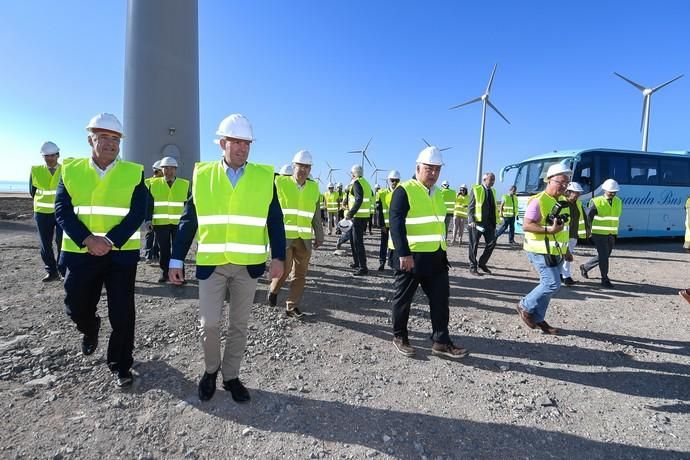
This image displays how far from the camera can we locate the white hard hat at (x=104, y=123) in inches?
113

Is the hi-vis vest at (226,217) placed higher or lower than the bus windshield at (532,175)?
lower

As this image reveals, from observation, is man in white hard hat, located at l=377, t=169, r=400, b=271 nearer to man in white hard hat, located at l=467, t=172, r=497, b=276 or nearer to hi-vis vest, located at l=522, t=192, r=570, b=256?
man in white hard hat, located at l=467, t=172, r=497, b=276

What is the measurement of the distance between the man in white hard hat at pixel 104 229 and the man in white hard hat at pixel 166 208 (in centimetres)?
328

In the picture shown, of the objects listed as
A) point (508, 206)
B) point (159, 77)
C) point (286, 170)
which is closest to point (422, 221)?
point (286, 170)

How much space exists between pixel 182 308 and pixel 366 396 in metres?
2.98

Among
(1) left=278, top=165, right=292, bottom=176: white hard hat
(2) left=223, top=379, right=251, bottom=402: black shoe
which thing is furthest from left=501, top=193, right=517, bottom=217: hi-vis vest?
(2) left=223, top=379, right=251, bottom=402: black shoe

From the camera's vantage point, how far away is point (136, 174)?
10.3ft

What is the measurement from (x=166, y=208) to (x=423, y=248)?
177 inches

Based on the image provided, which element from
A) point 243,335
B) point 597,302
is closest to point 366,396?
point 243,335

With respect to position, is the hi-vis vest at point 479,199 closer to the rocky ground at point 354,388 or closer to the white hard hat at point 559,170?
the rocky ground at point 354,388

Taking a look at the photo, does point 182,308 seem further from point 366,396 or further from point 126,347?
point 366,396

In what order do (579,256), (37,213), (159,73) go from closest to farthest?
(37,213) → (579,256) → (159,73)

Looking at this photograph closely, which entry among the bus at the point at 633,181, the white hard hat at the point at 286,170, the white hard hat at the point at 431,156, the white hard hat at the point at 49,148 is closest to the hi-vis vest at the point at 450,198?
the bus at the point at 633,181

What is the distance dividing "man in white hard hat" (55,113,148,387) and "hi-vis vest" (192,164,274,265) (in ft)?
2.22
